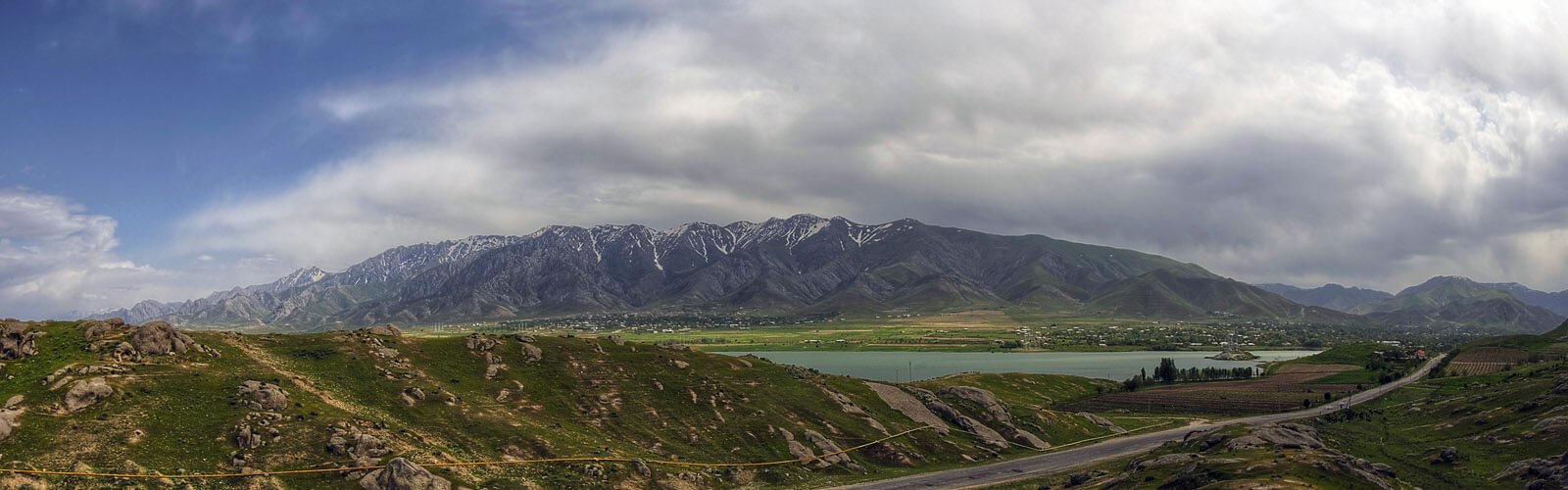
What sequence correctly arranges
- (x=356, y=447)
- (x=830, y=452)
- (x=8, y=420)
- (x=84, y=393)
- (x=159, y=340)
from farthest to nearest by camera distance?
(x=830, y=452) < (x=159, y=340) < (x=356, y=447) < (x=84, y=393) < (x=8, y=420)

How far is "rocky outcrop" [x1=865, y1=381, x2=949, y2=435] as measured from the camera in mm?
137625

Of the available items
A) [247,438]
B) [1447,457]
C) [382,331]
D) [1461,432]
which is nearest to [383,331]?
[382,331]

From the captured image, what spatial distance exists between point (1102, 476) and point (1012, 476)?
13018mm

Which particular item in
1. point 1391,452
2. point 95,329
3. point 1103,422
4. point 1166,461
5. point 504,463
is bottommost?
point 1103,422

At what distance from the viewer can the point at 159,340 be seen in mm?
103000

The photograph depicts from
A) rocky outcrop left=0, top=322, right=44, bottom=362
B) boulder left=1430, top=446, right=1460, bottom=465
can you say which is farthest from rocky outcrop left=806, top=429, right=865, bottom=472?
rocky outcrop left=0, top=322, right=44, bottom=362

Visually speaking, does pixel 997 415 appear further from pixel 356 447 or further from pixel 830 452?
pixel 356 447

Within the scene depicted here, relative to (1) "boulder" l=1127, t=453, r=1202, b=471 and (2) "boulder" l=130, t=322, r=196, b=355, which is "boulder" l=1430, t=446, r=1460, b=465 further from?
(2) "boulder" l=130, t=322, r=196, b=355

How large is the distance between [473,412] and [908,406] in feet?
244

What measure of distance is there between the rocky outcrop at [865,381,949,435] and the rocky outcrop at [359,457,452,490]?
80.6m

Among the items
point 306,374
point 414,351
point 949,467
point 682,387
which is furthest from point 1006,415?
point 306,374

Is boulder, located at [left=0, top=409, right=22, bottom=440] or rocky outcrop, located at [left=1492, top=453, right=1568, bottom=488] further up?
boulder, located at [left=0, top=409, right=22, bottom=440]

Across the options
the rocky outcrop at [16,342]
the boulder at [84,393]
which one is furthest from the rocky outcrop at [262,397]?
the rocky outcrop at [16,342]

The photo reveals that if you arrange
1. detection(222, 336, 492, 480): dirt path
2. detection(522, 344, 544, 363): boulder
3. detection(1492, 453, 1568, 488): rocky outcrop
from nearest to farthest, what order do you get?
detection(1492, 453, 1568, 488): rocky outcrop, detection(222, 336, 492, 480): dirt path, detection(522, 344, 544, 363): boulder
